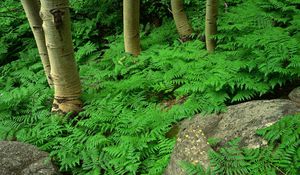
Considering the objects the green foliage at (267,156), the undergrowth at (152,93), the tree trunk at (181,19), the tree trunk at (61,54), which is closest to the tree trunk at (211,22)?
the undergrowth at (152,93)

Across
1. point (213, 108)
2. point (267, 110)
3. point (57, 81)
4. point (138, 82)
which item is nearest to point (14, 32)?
point (57, 81)

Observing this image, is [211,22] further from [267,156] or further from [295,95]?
[267,156]

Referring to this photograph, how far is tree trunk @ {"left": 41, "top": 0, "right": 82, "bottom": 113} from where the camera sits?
14.6 feet

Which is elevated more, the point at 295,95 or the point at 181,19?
the point at 181,19

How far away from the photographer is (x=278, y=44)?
4.43m

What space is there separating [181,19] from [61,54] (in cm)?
278

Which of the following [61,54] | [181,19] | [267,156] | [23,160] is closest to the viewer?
[267,156]

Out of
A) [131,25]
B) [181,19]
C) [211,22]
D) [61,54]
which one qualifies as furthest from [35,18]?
[211,22]

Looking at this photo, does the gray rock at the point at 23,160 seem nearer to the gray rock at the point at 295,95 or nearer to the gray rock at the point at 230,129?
the gray rock at the point at 230,129

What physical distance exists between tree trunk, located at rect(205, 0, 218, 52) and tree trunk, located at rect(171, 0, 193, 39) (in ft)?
3.70

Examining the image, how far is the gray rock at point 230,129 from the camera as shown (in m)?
3.23

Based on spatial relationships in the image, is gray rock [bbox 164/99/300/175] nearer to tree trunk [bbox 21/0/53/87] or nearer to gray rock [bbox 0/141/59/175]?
gray rock [bbox 0/141/59/175]

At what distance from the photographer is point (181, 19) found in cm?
650

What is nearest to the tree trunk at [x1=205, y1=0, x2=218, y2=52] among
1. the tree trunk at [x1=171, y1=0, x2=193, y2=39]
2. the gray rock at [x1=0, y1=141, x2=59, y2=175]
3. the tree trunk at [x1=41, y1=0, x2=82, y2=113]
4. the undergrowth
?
the undergrowth
